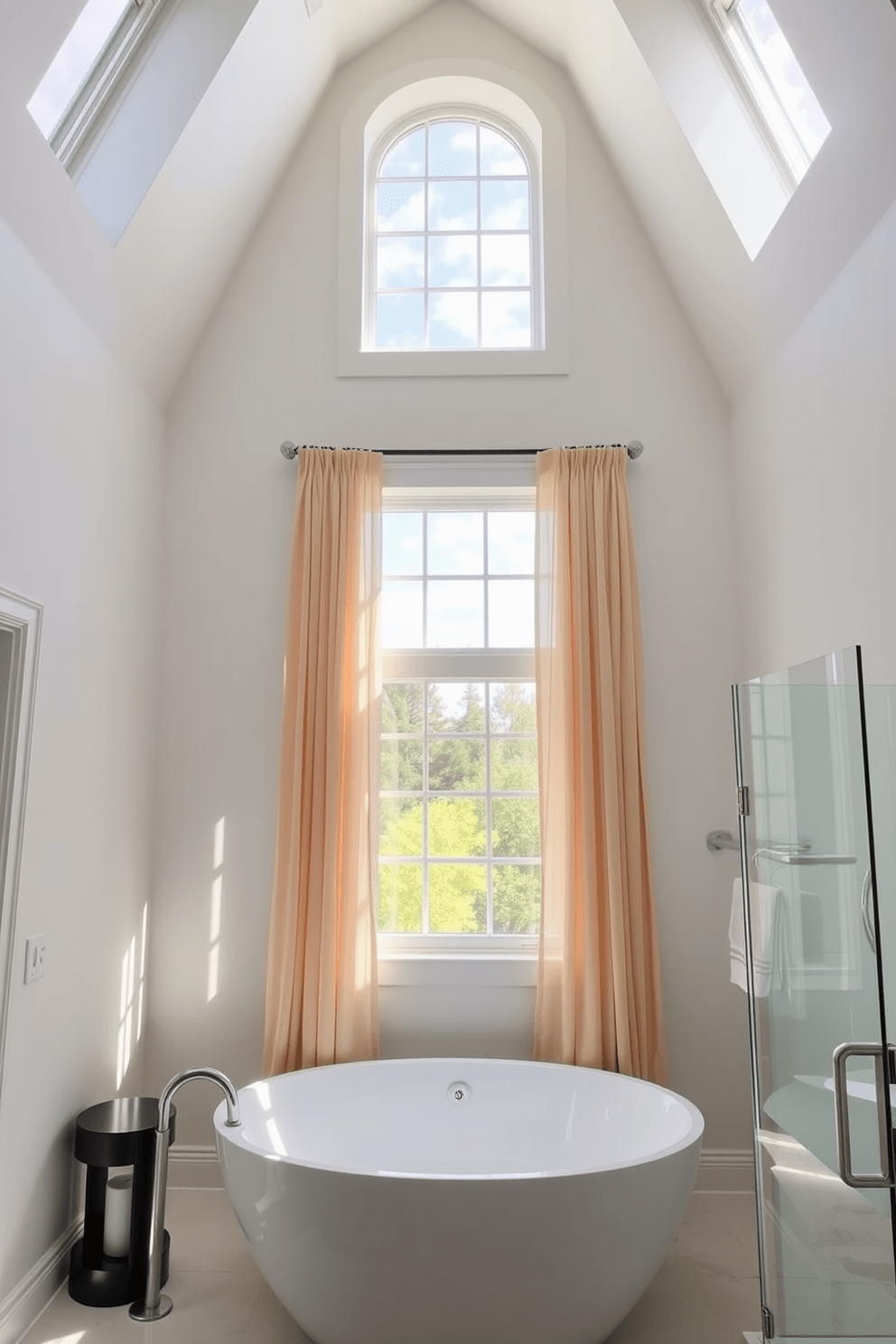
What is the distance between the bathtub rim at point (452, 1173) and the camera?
→ 6.97 feet

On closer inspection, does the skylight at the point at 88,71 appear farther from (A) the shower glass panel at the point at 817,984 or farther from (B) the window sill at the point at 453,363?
(A) the shower glass panel at the point at 817,984

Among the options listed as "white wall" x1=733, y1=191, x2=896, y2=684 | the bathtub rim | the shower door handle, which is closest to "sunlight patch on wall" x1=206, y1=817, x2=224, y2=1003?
the bathtub rim

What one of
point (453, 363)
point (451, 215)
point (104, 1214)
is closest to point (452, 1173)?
point (104, 1214)

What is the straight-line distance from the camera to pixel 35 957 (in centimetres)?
246

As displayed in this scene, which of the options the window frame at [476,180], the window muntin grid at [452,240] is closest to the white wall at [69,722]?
the window frame at [476,180]

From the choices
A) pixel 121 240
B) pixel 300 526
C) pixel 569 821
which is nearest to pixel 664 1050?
pixel 569 821

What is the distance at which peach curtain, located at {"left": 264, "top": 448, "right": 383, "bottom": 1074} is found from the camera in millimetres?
3154

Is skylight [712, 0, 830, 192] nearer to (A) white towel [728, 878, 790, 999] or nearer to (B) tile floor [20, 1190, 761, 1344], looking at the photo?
(A) white towel [728, 878, 790, 999]

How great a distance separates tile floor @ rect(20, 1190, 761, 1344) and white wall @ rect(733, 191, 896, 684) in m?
1.76

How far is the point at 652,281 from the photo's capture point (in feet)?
11.9

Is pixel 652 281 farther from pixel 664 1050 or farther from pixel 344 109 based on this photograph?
pixel 664 1050

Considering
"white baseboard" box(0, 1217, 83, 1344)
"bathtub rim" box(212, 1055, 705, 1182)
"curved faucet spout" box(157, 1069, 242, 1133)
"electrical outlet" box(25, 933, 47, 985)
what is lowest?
"white baseboard" box(0, 1217, 83, 1344)

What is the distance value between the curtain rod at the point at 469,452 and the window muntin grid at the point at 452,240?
20.5 inches

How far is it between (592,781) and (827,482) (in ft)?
4.10
